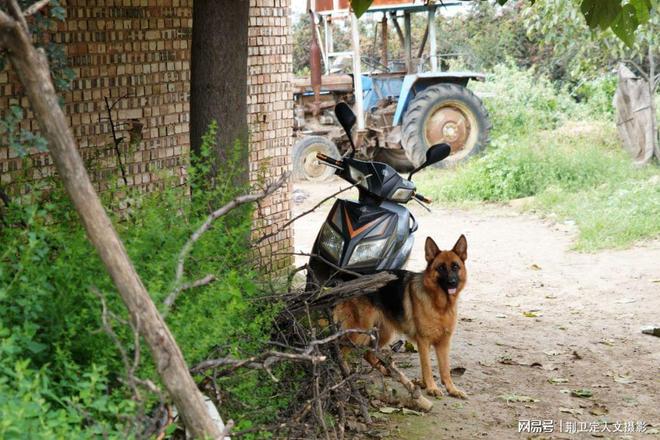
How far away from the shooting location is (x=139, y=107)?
7.46 meters

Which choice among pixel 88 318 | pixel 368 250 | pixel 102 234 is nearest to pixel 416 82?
pixel 368 250

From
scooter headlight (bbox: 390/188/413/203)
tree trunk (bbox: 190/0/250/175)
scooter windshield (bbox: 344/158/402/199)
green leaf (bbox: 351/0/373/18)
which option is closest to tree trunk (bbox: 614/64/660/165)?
scooter headlight (bbox: 390/188/413/203)

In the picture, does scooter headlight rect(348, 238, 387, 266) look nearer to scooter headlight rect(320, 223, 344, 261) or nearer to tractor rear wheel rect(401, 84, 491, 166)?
scooter headlight rect(320, 223, 344, 261)

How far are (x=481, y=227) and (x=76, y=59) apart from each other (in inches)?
301

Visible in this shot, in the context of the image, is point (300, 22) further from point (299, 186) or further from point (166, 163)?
point (166, 163)

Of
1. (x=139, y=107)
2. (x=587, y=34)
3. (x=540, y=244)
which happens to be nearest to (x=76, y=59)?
(x=139, y=107)

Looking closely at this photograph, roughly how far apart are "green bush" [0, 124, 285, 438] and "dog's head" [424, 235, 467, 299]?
78.9 inches

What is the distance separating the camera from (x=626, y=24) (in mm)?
5445

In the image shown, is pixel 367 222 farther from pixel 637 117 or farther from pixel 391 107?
pixel 391 107

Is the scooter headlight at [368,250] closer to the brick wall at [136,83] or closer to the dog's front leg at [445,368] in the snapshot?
the brick wall at [136,83]

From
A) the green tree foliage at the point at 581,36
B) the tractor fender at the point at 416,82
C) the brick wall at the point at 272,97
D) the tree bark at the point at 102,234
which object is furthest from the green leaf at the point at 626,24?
the tractor fender at the point at 416,82

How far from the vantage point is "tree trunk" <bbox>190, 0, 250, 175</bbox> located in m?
5.88

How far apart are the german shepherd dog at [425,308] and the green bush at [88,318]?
184cm

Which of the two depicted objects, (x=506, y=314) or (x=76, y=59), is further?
(x=506, y=314)
